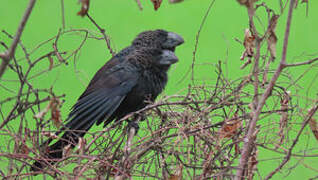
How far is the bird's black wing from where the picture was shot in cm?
225

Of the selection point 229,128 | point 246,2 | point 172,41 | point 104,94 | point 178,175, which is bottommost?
point 178,175

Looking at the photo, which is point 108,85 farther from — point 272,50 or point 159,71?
point 272,50

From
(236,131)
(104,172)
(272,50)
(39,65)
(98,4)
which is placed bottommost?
(104,172)

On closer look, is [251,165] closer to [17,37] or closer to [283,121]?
[283,121]

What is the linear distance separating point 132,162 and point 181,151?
0.18m

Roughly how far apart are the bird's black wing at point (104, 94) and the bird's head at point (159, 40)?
6.5 inches

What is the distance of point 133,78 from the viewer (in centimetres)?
245

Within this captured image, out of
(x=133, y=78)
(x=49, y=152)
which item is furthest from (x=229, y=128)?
(x=133, y=78)

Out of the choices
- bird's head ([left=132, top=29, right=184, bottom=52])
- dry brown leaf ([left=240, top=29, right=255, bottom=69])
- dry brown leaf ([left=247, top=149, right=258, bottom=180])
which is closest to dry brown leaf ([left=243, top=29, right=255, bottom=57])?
dry brown leaf ([left=240, top=29, right=255, bottom=69])

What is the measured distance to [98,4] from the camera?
4.20m

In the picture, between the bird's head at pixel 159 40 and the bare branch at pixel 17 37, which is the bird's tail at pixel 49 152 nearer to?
the bare branch at pixel 17 37

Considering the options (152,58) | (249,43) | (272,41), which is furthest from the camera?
(152,58)

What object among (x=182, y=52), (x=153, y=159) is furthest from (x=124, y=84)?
(x=182, y=52)

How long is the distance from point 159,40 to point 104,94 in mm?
426
